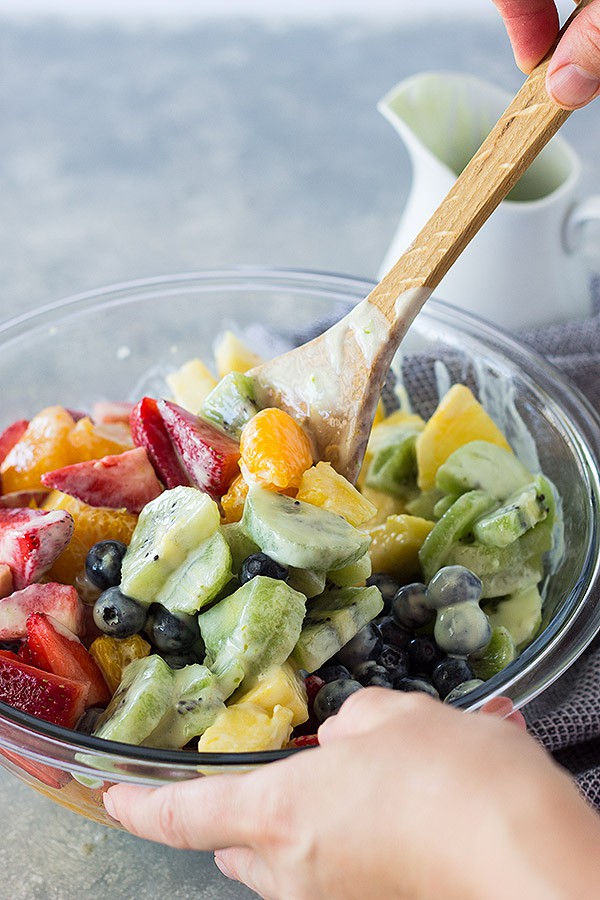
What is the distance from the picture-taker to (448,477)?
1.52m

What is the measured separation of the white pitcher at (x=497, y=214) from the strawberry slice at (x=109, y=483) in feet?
3.06

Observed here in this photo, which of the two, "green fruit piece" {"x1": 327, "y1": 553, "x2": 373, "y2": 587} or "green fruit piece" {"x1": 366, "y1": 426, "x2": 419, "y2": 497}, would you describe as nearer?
"green fruit piece" {"x1": 327, "y1": 553, "x2": 373, "y2": 587}

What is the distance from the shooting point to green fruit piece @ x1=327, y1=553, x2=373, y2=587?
128 cm

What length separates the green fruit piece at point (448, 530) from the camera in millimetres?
1423

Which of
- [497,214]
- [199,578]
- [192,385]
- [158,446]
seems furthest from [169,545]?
[497,214]

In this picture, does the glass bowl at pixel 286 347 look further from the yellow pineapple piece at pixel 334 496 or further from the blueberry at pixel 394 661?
the yellow pineapple piece at pixel 334 496

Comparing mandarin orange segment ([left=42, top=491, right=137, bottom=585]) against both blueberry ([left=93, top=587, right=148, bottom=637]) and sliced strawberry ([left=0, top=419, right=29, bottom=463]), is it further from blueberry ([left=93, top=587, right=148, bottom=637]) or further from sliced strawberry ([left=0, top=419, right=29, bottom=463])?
sliced strawberry ([left=0, top=419, right=29, bottom=463])

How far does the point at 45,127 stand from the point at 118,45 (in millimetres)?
677

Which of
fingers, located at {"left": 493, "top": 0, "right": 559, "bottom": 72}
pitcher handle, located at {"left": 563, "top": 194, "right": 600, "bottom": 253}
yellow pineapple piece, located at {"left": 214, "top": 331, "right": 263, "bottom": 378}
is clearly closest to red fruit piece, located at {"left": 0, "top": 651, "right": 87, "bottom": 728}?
yellow pineapple piece, located at {"left": 214, "top": 331, "right": 263, "bottom": 378}

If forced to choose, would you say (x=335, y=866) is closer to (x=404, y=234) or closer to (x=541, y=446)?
(x=541, y=446)

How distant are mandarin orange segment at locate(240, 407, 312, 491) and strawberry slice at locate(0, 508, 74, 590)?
0.25 metres

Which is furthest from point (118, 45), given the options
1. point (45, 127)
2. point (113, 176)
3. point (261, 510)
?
point (261, 510)

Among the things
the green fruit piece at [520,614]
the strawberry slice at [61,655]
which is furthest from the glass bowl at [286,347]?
the strawberry slice at [61,655]

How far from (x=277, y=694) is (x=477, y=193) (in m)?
0.73
